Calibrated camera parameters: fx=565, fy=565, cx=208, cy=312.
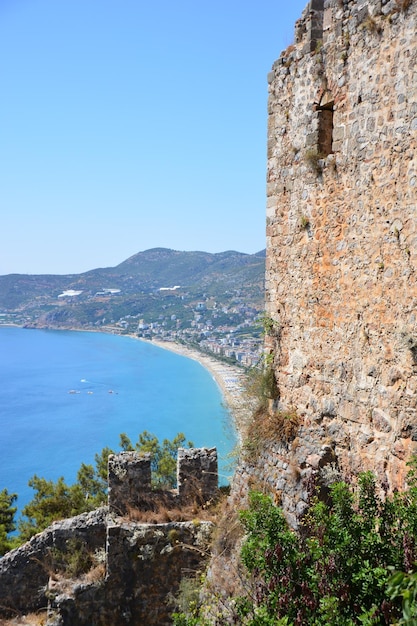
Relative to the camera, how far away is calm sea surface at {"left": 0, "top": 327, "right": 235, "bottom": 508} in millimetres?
49719

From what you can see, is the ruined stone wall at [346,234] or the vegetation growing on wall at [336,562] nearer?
the vegetation growing on wall at [336,562]

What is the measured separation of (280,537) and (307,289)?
282 centimetres

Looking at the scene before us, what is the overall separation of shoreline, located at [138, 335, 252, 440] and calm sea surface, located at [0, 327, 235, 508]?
1530 millimetres

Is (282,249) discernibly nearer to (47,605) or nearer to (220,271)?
(47,605)

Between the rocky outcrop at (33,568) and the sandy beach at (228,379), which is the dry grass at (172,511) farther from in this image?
the sandy beach at (228,379)

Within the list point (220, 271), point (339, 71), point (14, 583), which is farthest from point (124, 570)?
point (220, 271)

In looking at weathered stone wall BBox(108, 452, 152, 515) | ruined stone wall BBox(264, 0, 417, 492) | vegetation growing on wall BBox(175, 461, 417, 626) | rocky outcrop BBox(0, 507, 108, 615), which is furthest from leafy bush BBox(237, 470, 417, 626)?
rocky outcrop BBox(0, 507, 108, 615)

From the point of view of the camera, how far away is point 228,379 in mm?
69312

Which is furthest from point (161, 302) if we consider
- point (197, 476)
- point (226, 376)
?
point (197, 476)

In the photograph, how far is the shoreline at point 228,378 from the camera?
22.8 feet

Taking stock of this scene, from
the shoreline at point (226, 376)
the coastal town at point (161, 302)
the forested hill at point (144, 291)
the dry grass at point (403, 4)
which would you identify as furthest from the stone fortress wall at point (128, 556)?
the forested hill at point (144, 291)

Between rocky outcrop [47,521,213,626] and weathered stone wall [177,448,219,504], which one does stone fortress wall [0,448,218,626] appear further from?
weathered stone wall [177,448,219,504]

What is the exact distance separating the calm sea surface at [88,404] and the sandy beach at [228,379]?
156 centimetres

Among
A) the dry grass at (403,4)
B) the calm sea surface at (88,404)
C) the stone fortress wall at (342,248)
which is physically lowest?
the calm sea surface at (88,404)
